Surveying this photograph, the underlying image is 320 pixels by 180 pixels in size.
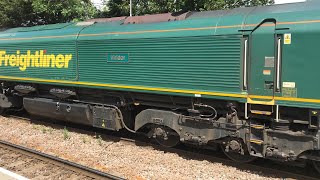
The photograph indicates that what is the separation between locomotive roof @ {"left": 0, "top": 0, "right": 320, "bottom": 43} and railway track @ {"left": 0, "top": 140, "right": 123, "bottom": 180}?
10.9 feet

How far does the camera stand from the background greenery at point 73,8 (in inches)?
588

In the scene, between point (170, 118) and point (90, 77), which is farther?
point (90, 77)

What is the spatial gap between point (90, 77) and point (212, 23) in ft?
12.5

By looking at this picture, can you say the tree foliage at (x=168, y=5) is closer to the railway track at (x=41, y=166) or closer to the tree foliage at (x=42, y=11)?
the tree foliage at (x=42, y=11)

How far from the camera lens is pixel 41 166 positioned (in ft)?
25.6

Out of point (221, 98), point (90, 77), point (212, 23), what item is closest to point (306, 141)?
point (221, 98)

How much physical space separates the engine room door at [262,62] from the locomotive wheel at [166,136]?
2220mm

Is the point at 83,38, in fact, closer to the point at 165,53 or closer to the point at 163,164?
the point at 165,53

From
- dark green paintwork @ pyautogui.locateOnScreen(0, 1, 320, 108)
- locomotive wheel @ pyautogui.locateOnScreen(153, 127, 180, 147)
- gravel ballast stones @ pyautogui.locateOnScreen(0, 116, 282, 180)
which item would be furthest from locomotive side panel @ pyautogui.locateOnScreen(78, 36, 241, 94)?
gravel ballast stones @ pyautogui.locateOnScreen(0, 116, 282, 180)

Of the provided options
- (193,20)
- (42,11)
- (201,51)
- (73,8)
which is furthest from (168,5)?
(201,51)

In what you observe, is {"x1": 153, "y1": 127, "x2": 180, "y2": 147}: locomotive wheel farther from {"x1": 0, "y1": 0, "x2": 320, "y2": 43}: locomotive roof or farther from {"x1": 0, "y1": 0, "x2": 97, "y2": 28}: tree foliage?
{"x1": 0, "y1": 0, "x2": 97, "y2": 28}: tree foliage

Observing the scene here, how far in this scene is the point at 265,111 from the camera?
663cm

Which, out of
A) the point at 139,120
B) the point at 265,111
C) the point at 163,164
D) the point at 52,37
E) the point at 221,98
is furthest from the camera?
the point at 52,37

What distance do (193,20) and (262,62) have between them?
1.88 m
